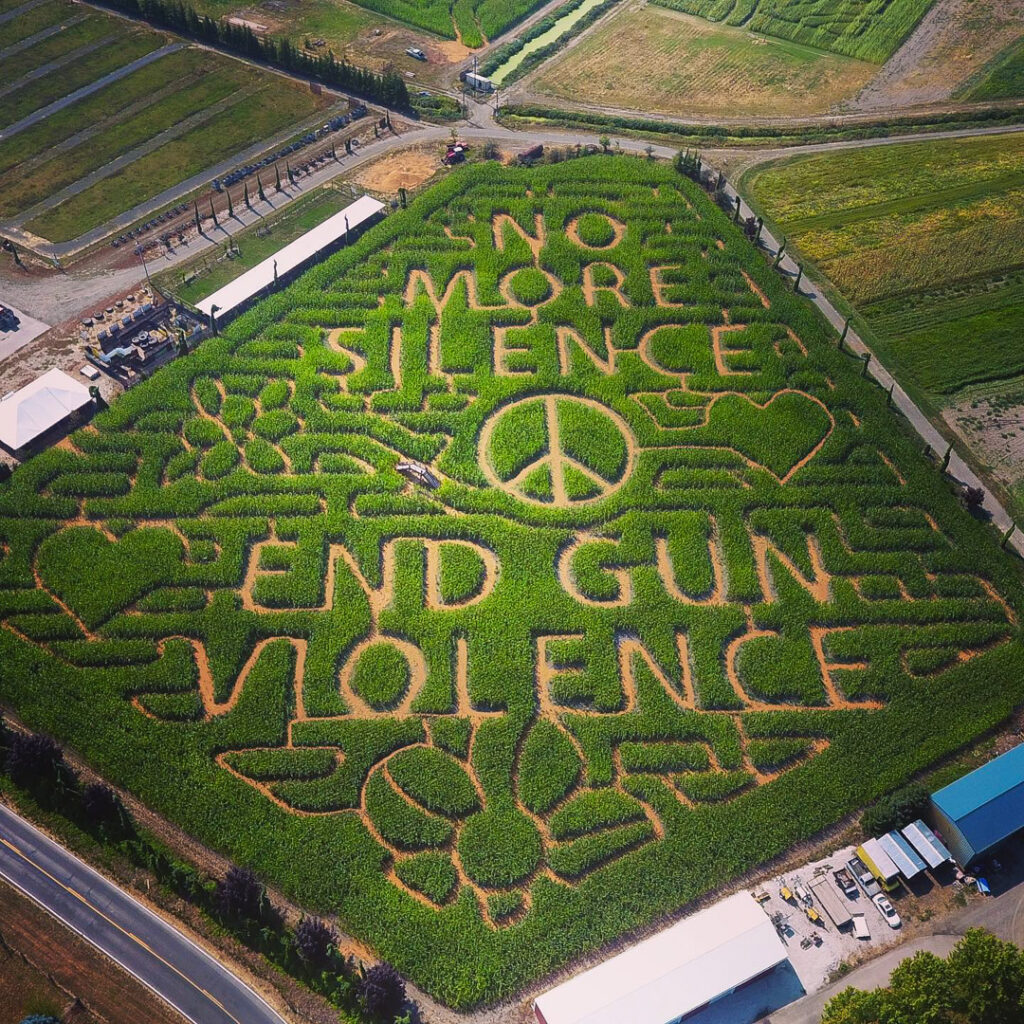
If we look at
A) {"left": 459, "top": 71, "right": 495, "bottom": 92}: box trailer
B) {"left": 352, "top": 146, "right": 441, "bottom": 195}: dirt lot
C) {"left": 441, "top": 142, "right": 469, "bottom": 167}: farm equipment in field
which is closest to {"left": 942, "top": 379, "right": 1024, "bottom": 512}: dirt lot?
{"left": 441, "top": 142, "right": 469, "bottom": 167}: farm equipment in field

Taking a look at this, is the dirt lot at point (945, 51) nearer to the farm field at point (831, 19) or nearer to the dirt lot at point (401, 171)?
the farm field at point (831, 19)

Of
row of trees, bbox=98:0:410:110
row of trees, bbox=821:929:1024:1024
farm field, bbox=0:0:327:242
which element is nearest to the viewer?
row of trees, bbox=821:929:1024:1024

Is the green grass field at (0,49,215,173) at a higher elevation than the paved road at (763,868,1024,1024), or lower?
higher

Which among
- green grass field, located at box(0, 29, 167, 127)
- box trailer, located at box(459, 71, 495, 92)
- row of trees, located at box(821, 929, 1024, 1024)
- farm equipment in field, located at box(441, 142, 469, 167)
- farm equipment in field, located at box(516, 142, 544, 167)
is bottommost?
row of trees, located at box(821, 929, 1024, 1024)

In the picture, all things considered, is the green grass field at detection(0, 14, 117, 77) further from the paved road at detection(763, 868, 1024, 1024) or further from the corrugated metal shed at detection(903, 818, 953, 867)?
the paved road at detection(763, 868, 1024, 1024)

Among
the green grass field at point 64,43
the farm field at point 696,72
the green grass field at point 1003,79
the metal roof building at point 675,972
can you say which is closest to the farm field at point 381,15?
the farm field at point 696,72

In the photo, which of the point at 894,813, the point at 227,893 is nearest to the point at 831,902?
the point at 894,813

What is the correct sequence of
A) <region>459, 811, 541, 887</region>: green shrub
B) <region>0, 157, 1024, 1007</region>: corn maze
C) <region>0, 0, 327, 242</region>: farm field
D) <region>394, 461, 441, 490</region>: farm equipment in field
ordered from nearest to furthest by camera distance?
<region>459, 811, 541, 887</region>: green shrub, <region>0, 157, 1024, 1007</region>: corn maze, <region>394, 461, 441, 490</region>: farm equipment in field, <region>0, 0, 327, 242</region>: farm field

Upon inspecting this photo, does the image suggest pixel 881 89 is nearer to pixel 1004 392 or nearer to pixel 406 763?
pixel 1004 392
